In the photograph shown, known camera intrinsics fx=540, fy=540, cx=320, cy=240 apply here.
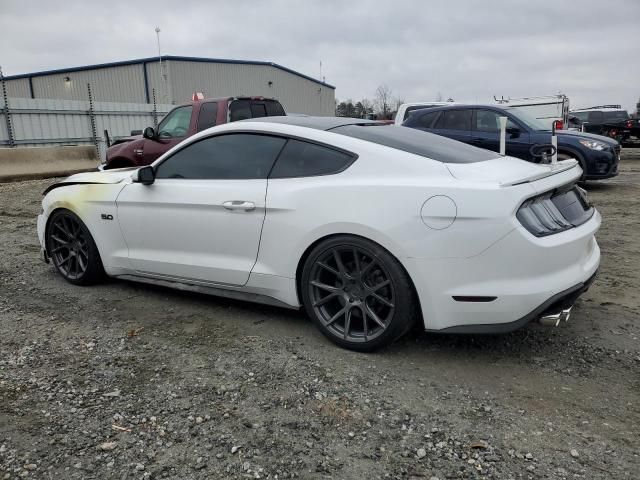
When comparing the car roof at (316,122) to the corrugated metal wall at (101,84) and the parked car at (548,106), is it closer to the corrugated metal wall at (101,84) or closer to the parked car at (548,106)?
the parked car at (548,106)

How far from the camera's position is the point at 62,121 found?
16094 mm

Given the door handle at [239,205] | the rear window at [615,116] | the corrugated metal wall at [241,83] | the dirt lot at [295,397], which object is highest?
the corrugated metal wall at [241,83]

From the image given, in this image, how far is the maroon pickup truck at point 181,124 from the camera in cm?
873

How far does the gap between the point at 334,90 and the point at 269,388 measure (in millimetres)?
47820

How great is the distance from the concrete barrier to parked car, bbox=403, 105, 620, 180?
867 centimetres

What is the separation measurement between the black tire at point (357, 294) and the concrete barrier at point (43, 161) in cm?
1122

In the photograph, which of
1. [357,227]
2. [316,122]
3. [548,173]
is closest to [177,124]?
[316,122]

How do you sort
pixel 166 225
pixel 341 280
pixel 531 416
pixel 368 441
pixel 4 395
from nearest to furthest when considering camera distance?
pixel 368 441 → pixel 531 416 → pixel 4 395 → pixel 341 280 → pixel 166 225

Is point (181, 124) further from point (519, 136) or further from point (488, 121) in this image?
point (519, 136)

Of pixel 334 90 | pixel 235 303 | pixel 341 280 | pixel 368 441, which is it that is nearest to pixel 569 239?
pixel 341 280

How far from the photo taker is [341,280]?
3.38 metres

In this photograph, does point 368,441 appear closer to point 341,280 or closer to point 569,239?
point 341,280

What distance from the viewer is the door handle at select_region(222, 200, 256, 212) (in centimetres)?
362

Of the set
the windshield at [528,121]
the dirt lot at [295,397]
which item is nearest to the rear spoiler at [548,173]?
the dirt lot at [295,397]
